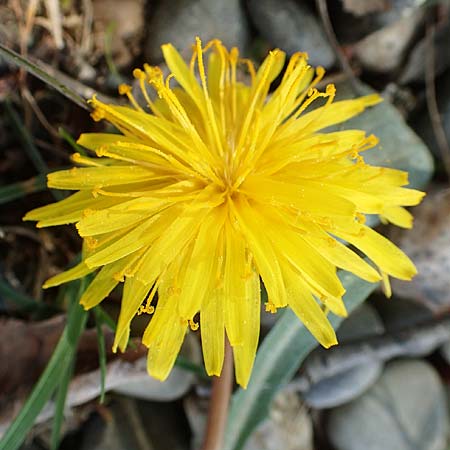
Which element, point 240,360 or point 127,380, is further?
point 127,380

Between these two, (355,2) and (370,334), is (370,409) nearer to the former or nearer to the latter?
(370,334)

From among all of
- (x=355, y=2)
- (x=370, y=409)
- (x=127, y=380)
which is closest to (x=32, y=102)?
(x=127, y=380)

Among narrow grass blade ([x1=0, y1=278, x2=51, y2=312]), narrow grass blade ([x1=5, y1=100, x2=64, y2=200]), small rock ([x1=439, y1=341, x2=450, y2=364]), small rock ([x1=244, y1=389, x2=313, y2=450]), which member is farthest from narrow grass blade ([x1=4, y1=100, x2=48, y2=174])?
small rock ([x1=439, y1=341, x2=450, y2=364])

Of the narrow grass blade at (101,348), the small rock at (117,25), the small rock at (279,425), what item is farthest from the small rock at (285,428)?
the small rock at (117,25)

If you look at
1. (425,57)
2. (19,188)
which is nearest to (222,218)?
(19,188)

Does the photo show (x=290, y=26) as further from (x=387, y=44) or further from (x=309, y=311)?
(x=309, y=311)

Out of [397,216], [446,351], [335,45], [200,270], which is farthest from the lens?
[446,351]
